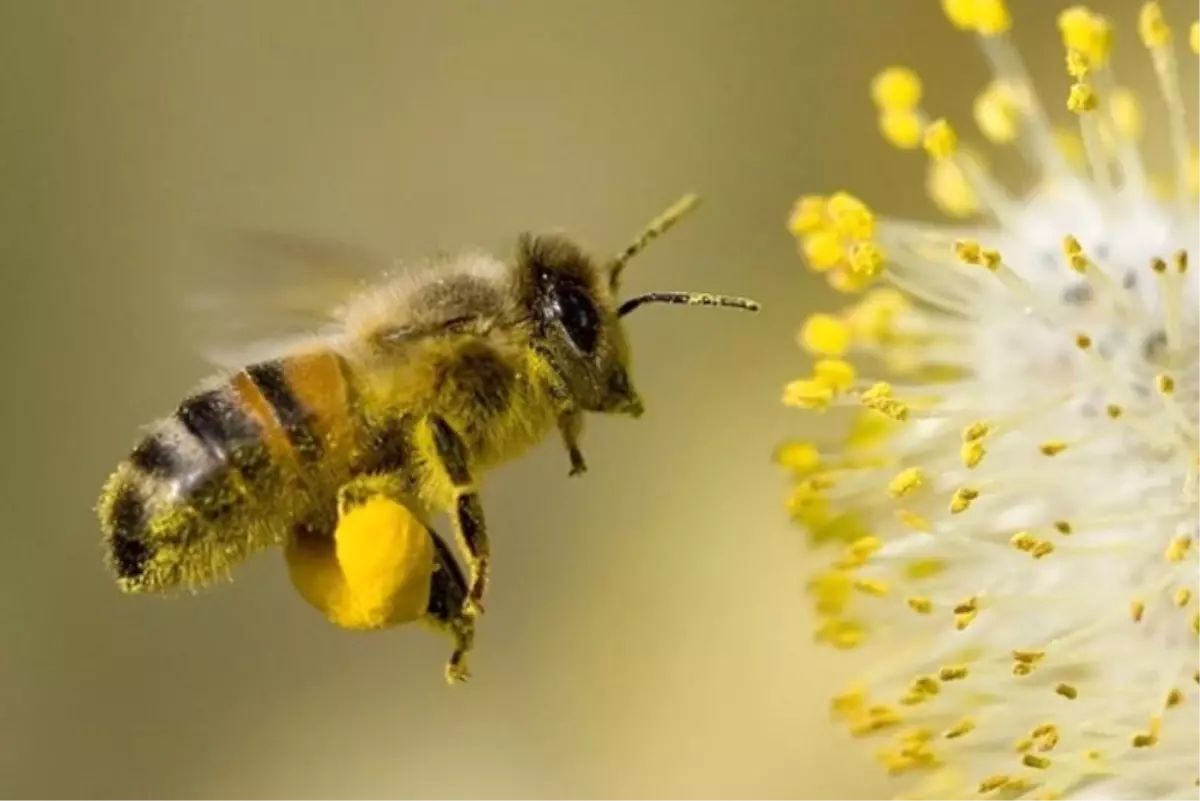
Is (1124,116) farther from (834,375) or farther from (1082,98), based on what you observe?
(834,375)

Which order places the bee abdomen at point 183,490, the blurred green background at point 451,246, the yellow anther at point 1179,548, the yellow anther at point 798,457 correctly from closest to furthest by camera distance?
1. the bee abdomen at point 183,490
2. the yellow anther at point 1179,548
3. the yellow anther at point 798,457
4. the blurred green background at point 451,246

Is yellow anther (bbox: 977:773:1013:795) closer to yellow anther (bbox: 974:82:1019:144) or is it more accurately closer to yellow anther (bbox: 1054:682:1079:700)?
yellow anther (bbox: 1054:682:1079:700)

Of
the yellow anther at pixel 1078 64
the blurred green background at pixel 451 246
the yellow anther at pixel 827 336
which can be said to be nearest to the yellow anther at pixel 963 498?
the yellow anther at pixel 827 336

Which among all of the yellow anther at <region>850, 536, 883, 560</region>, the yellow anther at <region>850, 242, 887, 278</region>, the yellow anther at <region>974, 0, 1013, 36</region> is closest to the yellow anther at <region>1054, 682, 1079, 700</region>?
the yellow anther at <region>850, 536, 883, 560</region>

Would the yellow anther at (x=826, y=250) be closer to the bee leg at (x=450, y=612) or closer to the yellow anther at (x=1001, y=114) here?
the yellow anther at (x=1001, y=114)

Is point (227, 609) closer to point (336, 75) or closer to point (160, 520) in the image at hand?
point (336, 75)

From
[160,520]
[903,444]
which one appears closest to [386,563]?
[160,520]
